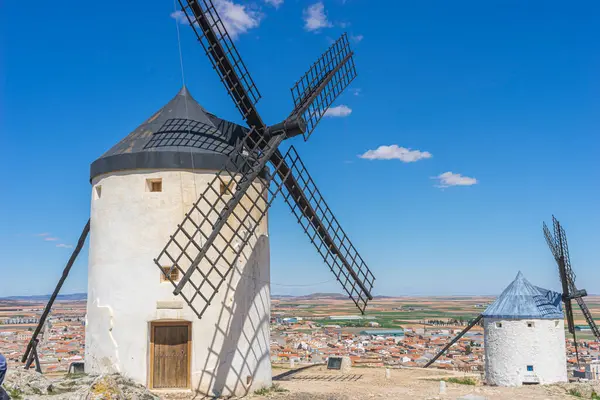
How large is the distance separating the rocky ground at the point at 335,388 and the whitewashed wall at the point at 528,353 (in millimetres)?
732

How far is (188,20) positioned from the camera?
1177 centimetres

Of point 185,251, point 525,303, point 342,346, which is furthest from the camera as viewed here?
point 342,346

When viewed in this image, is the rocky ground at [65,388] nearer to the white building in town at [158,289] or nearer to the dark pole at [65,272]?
the white building in town at [158,289]

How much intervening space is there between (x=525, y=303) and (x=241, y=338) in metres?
8.89

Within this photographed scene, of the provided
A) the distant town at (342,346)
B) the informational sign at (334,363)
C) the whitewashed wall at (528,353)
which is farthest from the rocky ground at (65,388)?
the whitewashed wall at (528,353)

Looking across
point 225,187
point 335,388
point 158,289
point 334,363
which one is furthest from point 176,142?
point 334,363

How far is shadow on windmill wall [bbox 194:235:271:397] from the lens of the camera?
1146 cm

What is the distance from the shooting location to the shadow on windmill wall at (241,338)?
37.6ft

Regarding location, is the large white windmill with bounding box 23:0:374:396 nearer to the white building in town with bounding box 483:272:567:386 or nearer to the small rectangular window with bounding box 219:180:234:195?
the small rectangular window with bounding box 219:180:234:195

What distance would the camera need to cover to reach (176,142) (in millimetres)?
12008

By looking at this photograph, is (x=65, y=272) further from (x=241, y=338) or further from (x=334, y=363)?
(x=334, y=363)

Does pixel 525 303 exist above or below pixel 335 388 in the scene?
above

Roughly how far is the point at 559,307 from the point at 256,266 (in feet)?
32.2

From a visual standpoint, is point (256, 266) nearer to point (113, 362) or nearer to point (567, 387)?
point (113, 362)
